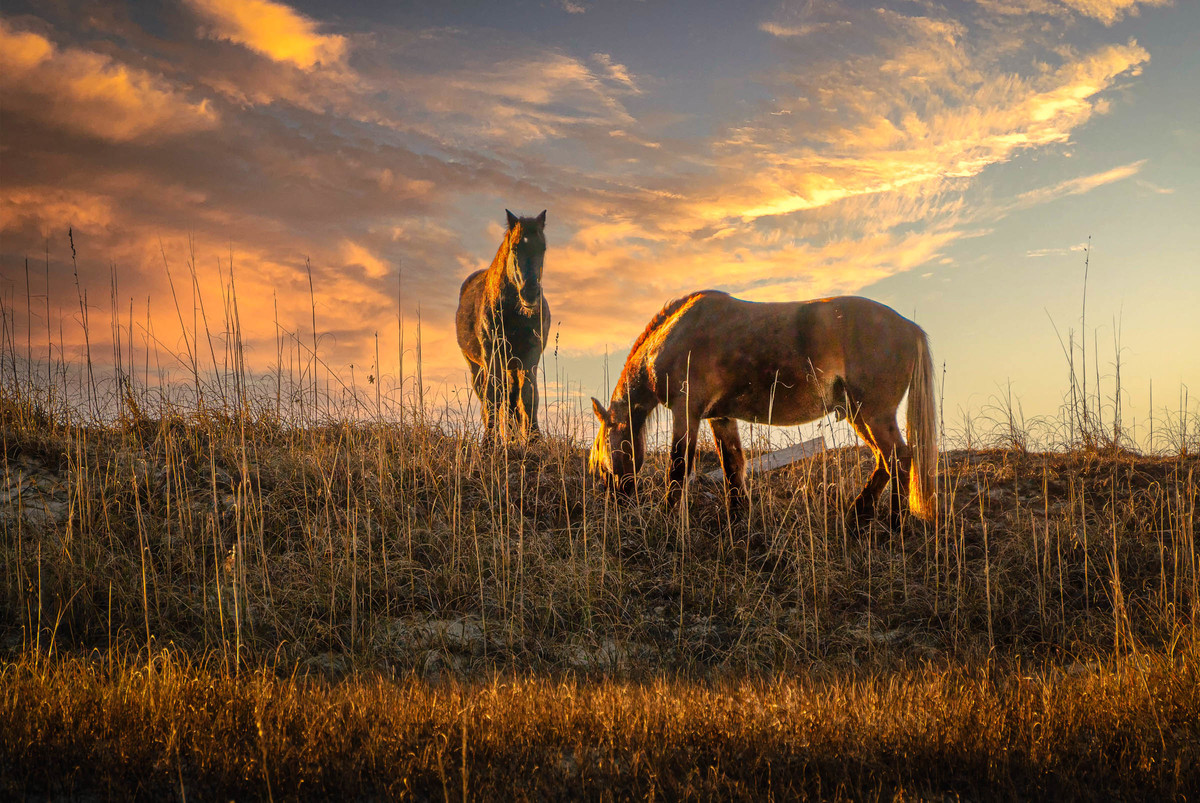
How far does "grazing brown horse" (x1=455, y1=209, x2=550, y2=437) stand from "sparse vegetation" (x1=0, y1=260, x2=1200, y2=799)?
1.18m

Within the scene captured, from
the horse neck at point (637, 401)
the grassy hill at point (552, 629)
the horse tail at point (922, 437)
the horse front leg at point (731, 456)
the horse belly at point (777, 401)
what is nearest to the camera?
the grassy hill at point (552, 629)

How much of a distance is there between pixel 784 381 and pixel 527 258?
10.7 ft

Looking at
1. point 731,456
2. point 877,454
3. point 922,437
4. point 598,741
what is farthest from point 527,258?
point 598,741

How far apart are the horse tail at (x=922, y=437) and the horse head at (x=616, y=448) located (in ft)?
7.46

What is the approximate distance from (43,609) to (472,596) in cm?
308

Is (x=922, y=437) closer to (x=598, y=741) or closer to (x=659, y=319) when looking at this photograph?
(x=659, y=319)

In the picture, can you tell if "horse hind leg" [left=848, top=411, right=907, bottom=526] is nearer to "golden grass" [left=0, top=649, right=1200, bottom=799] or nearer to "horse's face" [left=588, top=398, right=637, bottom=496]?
"horse's face" [left=588, top=398, right=637, bottom=496]

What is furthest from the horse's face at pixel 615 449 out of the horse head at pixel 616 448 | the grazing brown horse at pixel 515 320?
the grazing brown horse at pixel 515 320

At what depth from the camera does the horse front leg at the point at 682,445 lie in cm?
667

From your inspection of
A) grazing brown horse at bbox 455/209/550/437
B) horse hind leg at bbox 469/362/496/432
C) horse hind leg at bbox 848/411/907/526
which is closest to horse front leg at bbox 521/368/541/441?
grazing brown horse at bbox 455/209/550/437

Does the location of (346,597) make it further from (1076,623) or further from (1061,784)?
(1076,623)

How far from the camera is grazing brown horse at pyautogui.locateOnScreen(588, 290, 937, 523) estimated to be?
6680mm

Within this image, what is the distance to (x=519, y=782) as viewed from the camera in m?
2.78

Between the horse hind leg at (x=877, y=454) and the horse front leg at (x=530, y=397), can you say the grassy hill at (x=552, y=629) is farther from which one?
the horse front leg at (x=530, y=397)
